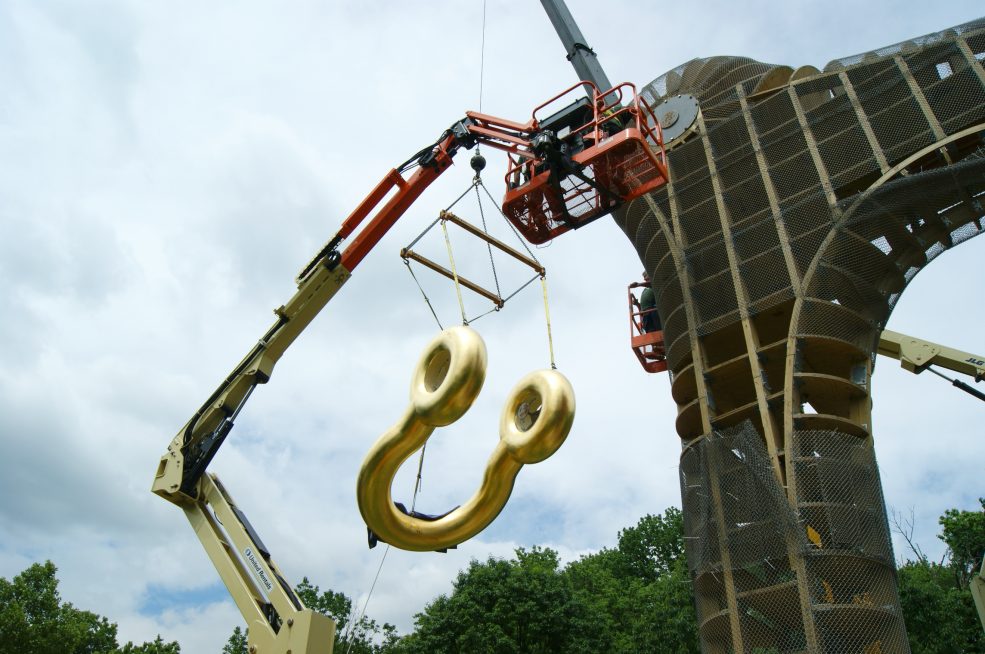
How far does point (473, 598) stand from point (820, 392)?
592 inches

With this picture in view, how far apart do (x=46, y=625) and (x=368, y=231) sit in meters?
28.3

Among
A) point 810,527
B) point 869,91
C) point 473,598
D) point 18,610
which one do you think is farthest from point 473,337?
point 18,610

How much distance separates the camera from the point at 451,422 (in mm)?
7727

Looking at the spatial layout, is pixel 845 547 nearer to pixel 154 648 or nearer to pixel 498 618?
pixel 498 618

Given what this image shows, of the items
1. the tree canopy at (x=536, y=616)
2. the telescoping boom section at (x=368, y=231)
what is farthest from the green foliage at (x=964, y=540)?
the telescoping boom section at (x=368, y=231)

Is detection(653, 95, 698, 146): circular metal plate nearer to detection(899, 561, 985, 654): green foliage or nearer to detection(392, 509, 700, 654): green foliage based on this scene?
detection(392, 509, 700, 654): green foliage

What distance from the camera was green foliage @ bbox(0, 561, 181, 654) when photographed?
100 feet

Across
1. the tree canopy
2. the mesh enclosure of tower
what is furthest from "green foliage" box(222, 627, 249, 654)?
the mesh enclosure of tower

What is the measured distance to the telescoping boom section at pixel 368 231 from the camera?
11.1 meters

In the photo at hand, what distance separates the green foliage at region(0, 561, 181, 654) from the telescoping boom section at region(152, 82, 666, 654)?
962 inches

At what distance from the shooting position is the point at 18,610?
3066 cm

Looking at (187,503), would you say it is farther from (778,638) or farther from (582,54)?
(582,54)

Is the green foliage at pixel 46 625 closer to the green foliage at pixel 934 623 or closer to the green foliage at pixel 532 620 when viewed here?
the green foliage at pixel 532 620

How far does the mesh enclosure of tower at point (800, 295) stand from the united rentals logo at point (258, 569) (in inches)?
497
